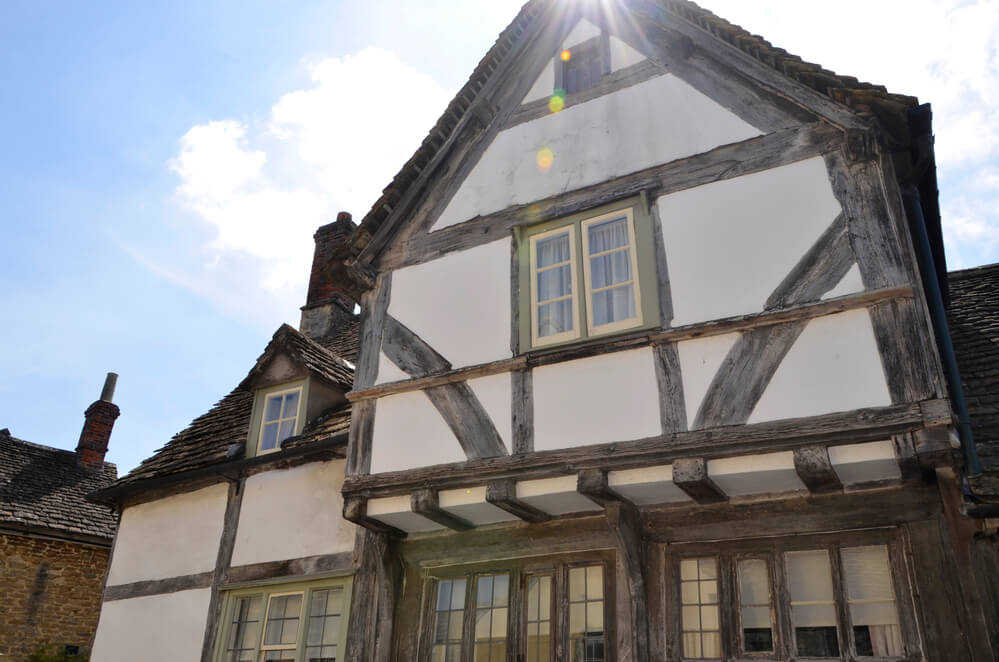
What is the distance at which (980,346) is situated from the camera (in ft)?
27.9

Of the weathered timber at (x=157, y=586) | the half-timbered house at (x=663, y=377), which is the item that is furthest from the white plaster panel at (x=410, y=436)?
the weathered timber at (x=157, y=586)

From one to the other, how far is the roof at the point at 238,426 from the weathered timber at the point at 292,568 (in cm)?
136

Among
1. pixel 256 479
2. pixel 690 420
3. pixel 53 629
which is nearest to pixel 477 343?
pixel 690 420

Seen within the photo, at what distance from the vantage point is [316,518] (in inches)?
369

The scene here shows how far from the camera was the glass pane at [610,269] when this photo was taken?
7543 millimetres

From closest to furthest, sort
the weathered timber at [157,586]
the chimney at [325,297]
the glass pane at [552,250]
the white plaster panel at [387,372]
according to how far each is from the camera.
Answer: the glass pane at [552,250] → the white plaster panel at [387,372] → the weathered timber at [157,586] → the chimney at [325,297]

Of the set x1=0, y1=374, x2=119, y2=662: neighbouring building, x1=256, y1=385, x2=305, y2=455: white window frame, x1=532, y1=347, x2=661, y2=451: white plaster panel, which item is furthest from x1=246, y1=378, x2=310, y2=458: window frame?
x1=0, y1=374, x2=119, y2=662: neighbouring building

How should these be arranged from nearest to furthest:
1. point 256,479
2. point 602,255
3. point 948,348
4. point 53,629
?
point 948,348, point 602,255, point 256,479, point 53,629

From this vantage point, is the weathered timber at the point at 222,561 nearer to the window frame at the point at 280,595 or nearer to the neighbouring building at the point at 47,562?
the window frame at the point at 280,595

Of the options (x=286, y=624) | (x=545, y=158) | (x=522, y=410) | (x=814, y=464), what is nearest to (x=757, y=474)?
(x=814, y=464)

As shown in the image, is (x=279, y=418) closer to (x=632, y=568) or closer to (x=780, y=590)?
(x=632, y=568)

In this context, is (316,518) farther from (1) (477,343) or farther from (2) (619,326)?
(2) (619,326)

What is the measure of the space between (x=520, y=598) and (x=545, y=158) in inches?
174

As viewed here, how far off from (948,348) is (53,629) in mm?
15512
